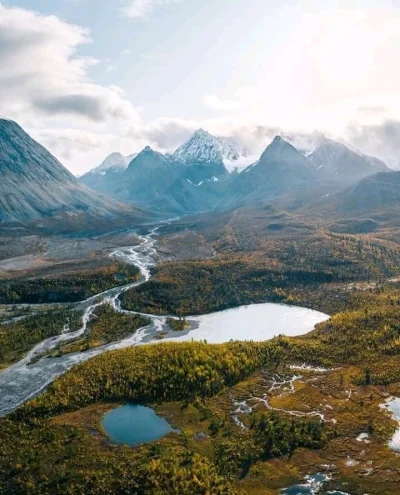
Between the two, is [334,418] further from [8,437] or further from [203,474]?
[8,437]

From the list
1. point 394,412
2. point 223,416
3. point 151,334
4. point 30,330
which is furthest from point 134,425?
point 30,330

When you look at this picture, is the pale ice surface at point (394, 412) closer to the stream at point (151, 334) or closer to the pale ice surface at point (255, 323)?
the pale ice surface at point (255, 323)

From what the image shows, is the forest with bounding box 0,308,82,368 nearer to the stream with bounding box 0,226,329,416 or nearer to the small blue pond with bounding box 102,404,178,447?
the stream with bounding box 0,226,329,416

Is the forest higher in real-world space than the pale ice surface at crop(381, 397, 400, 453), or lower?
higher

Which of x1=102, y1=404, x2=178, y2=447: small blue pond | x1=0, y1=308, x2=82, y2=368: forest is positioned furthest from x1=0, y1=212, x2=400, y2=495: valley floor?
x1=102, y1=404, x2=178, y2=447: small blue pond

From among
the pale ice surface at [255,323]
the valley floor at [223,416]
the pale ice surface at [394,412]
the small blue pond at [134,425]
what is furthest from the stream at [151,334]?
the pale ice surface at [394,412]

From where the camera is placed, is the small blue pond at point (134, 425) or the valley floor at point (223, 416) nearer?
the valley floor at point (223, 416)
